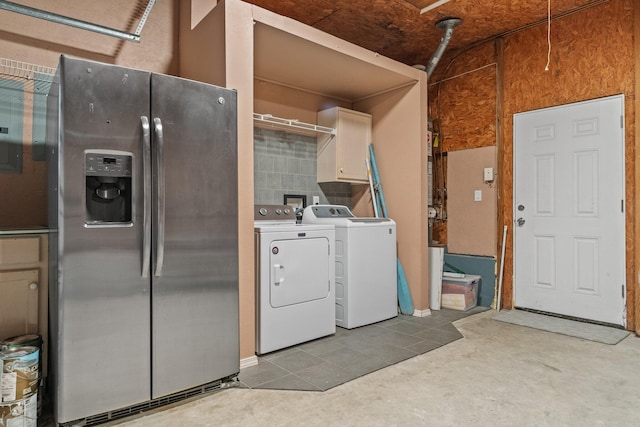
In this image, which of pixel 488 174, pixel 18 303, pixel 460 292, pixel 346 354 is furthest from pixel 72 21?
pixel 460 292

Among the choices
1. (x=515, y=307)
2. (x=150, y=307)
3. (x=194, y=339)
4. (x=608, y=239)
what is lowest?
(x=515, y=307)

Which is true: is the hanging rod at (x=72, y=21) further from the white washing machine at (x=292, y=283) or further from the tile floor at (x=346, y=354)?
the tile floor at (x=346, y=354)

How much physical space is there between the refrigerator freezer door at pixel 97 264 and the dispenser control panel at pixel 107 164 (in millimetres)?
15

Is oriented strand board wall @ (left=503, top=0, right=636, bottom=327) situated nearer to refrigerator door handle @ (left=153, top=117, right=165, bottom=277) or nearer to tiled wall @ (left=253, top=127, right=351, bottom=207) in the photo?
tiled wall @ (left=253, top=127, right=351, bottom=207)

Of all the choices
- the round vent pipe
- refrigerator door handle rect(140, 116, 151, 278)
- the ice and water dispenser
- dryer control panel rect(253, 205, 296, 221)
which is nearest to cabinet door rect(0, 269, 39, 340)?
the ice and water dispenser

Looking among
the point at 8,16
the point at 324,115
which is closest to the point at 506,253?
the point at 324,115

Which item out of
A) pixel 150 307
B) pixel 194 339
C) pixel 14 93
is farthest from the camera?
pixel 14 93

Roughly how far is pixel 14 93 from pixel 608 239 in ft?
15.4

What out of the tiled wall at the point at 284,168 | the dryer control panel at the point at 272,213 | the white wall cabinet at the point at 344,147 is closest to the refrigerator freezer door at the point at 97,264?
the dryer control panel at the point at 272,213

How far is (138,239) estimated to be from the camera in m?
1.95

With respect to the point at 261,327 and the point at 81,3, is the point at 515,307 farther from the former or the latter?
the point at 81,3

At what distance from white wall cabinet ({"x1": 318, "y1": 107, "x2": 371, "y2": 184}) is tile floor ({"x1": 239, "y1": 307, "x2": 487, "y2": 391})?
1557 mm

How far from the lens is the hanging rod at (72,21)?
2.32 m

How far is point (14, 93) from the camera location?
7.94 feet
